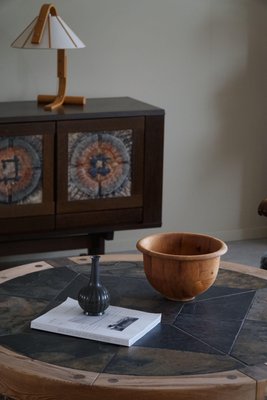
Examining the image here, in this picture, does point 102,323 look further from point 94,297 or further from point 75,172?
point 75,172

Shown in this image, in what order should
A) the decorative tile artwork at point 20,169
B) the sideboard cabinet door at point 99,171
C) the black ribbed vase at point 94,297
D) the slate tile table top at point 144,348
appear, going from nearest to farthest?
the slate tile table top at point 144,348, the black ribbed vase at point 94,297, the decorative tile artwork at point 20,169, the sideboard cabinet door at point 99,171

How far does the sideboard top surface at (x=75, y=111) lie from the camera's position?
349 cm

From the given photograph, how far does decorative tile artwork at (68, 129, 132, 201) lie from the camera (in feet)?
11.8

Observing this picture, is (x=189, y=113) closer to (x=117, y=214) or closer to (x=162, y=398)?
(x=117, y=214)

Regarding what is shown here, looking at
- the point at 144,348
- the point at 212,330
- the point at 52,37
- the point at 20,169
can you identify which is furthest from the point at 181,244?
the point at 52,37

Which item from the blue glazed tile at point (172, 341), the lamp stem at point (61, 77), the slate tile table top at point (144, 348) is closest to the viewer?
the slate tile table top at point (144, 348)

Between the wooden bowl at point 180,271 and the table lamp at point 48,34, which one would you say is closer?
the wooden bowl at point 180,271

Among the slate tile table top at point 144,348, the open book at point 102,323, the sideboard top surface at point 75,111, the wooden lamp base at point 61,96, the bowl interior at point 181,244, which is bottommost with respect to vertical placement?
the slate tile table top at point 144,348

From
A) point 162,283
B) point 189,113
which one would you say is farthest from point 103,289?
point 189,113

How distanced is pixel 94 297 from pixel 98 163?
5.40 ft

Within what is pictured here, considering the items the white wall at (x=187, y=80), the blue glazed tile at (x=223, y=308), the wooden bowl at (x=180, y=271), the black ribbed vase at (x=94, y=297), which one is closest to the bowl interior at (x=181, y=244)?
the wooden bowl at (x=180, y=271)

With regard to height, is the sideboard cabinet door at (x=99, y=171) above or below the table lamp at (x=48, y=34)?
below

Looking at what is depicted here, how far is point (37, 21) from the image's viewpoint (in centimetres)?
356

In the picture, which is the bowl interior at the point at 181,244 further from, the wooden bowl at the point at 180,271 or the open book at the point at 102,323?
the open book at the point at 102,323
